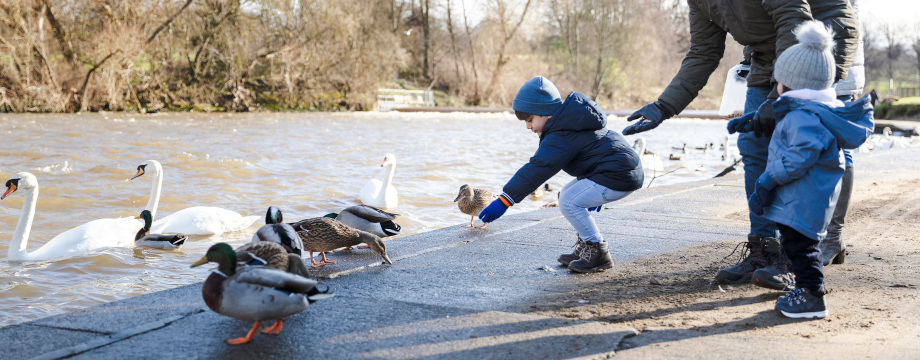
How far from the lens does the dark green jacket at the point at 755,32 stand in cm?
413

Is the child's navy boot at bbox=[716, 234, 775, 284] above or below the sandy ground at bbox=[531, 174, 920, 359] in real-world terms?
above

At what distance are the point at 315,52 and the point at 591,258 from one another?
35.9 meters

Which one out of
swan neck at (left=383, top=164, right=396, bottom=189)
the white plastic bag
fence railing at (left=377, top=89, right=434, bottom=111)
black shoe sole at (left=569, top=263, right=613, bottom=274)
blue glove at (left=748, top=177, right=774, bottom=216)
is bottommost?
fence railing at (left=377, top=89, right=434, bottom=111)

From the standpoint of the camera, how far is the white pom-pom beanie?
3.68 metres

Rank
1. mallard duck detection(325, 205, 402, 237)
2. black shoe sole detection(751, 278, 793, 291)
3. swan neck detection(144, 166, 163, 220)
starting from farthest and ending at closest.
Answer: swan neck detection(144, 166, 163, 220)
mallard duck detection(325, 205, 402, 237)
black shoe sole detection(751, 278, 793, 291)

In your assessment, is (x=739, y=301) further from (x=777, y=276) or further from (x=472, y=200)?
(x=472, y=200)

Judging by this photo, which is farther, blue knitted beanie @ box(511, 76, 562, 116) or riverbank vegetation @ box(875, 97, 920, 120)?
riverbank vegetation @ box(875, 97, 920, 120)

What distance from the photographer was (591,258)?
4.59 meters

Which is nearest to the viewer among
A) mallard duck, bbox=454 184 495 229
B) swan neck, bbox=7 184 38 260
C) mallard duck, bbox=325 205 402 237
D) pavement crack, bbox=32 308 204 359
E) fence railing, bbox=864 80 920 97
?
pavement crack, bbox=32 308 204 359

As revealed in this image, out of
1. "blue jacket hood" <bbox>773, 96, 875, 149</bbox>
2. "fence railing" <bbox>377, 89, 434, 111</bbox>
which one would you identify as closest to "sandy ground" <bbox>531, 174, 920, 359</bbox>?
"blue jacket hood" <bbox>773, 96, 875, 149</bbox>

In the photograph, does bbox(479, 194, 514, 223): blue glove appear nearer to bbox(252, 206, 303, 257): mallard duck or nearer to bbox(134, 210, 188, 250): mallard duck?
bbox(252, 206, 303, 257): mallard duck

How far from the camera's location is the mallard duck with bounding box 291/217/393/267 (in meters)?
5.00

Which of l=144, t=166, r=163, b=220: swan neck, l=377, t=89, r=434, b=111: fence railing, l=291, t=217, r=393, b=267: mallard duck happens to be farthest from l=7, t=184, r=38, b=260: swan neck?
l=377, t=89, r=434, b=111: fence railing

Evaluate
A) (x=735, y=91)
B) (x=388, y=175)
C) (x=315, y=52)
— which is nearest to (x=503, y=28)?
(x=315, y=52)
